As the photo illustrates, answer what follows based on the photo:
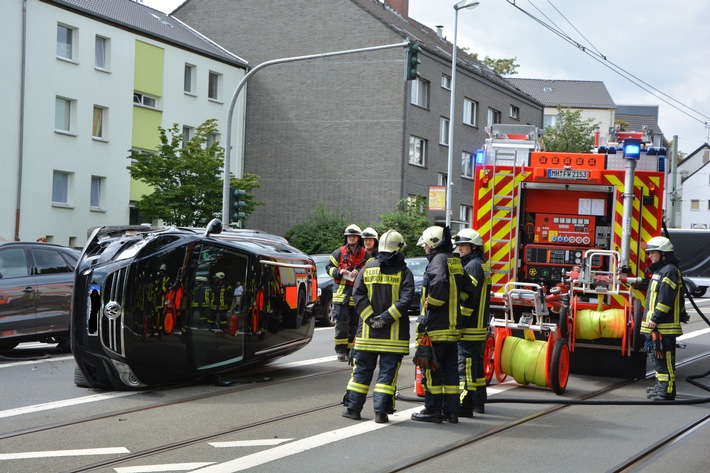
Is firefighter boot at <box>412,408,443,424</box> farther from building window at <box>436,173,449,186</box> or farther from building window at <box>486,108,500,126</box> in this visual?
building window at <box>486,108,500,126</box>

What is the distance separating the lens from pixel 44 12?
3155 centimetres

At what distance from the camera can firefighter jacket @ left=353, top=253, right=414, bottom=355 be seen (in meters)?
8.81

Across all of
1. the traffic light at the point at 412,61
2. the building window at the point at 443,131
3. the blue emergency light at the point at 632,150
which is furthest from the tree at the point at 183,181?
the blue emergency light at the point at 632,150

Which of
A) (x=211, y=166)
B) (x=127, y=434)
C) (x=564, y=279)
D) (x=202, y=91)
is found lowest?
(x=127, y=434)

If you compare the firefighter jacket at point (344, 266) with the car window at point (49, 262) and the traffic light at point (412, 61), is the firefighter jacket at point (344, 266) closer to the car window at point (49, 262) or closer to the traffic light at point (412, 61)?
the car window at point (49, 262)

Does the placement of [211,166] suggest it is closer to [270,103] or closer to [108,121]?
[108,121]

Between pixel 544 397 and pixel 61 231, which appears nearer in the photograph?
pixel 544 397

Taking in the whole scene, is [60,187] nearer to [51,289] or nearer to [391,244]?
[51,289]

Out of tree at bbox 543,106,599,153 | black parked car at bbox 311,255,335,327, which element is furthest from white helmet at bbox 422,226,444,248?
tree at bbox 543,106,599,153

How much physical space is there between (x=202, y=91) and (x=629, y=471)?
110ft

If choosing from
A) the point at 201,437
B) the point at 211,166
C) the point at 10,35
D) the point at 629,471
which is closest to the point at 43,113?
the point at 10,35

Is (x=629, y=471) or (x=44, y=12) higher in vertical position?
(x=44, y=12)

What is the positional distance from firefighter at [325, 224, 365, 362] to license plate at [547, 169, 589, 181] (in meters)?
2.71

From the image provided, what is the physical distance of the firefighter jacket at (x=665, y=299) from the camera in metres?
10.6
